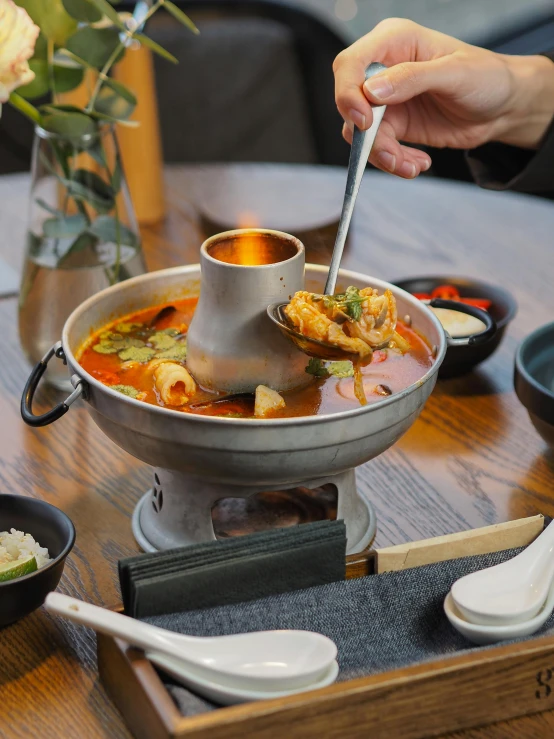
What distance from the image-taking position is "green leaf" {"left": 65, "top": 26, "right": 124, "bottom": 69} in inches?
65.3

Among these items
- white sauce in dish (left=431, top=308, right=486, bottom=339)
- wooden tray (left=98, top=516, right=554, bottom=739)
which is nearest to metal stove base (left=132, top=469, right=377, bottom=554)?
wooden tray (left=98, top=516, right=554, bottom=739)

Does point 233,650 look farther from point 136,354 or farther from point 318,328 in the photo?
point 136,354

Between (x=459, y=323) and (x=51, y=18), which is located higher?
(x=51, y=18)

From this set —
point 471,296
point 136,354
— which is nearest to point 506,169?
point 471,296

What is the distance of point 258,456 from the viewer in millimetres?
1127

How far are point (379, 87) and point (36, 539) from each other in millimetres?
845

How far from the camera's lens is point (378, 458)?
62.0 inches

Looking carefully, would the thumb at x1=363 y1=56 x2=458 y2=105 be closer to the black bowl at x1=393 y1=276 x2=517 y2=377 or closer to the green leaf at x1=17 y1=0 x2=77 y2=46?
the black bowl at x1=393 y1=276 x2=517 y2=377

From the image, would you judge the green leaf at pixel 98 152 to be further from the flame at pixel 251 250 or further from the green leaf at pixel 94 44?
the flame at pixel 251 250

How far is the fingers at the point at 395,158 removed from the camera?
171cm

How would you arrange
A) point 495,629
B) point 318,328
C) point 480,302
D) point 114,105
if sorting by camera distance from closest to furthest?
point 495,629 < point 318,328 < point 114,105 < point 480,302

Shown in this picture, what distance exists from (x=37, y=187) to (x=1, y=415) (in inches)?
17.0

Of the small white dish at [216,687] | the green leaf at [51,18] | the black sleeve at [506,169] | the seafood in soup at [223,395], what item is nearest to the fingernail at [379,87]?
the seafood in soup at [223,395]

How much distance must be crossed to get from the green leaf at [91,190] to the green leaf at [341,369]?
0.61m
